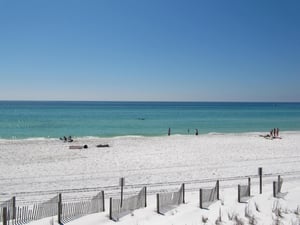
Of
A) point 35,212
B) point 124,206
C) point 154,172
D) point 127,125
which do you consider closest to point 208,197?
point 124,206

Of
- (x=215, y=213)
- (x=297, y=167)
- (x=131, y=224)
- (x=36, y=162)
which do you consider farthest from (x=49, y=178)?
(x=297, y=167)

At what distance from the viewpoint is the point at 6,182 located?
52.9ft

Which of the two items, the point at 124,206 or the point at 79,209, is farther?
the point at 124,206

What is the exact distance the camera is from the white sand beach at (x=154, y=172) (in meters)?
10.3

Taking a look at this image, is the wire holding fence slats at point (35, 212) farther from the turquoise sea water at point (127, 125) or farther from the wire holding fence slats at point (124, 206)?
the turquoise sea water at point (127, 125)

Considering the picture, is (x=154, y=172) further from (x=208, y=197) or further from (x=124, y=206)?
(x=124, y=206)

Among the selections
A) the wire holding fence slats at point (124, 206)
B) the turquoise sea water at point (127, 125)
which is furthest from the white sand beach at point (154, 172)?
the turquoise sea water at point (127, 125)

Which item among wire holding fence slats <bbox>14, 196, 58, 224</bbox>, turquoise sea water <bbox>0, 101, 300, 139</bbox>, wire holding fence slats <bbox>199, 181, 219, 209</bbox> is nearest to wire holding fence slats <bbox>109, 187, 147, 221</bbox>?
wire holding fence slats <bbox>14, 196, 58, 224</bbox>

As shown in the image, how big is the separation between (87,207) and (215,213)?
4182 mm

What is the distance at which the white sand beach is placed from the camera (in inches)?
404

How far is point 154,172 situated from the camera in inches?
728

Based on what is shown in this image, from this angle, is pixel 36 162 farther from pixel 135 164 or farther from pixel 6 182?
pixel 135 164

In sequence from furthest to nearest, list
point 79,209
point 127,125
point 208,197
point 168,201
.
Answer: point 127,125 → point 208,197 → point 168,201 → point 79,209

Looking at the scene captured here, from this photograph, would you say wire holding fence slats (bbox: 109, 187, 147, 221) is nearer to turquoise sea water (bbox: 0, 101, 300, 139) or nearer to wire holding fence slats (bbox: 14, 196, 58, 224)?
wire holding fence slats (bbox: 14, 196, 58, 224)
